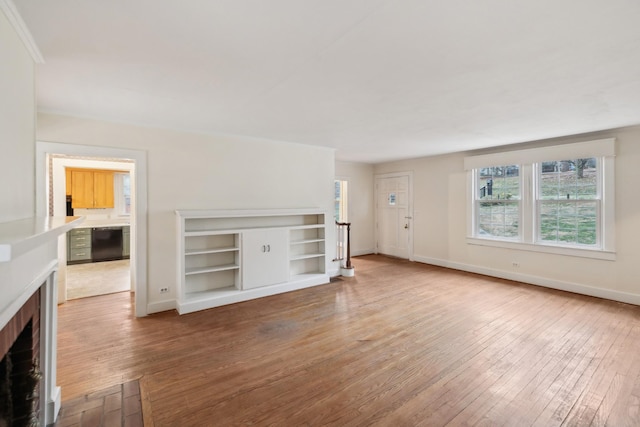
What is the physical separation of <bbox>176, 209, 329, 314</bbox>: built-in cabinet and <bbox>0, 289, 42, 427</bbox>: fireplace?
6.58ft

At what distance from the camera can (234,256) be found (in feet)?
14.0

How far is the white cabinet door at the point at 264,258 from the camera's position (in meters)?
4.15

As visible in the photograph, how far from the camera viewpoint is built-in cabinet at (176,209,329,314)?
377 centimetres

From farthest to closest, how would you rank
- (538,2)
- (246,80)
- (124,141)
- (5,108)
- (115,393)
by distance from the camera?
(124,141) < (246,80) < (115,393) < (538,2) < (5,108)

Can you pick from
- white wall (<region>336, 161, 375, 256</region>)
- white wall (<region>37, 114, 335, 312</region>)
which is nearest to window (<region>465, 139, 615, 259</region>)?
white wall (<region>336, 161, 375, 256</region>)

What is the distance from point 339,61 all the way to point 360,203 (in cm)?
549

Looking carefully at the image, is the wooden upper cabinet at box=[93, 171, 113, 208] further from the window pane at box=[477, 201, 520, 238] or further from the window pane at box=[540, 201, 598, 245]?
the window pane at box=[540, 201, 598, 245]

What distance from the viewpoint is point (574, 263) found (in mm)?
4449

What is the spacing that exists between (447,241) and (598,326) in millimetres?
2985

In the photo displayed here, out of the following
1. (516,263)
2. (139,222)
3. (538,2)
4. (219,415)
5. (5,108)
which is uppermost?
(538,2)

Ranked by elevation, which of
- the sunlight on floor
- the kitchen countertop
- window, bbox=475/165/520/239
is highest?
window, bbox=475/165/520/239

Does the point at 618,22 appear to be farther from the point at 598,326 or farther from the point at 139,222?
the point at 139,222

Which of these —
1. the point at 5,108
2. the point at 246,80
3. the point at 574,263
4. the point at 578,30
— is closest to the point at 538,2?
the point at 578,30

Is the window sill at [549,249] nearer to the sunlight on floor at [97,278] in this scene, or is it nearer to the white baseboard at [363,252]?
the white baseboard at [363,252]
